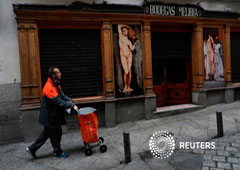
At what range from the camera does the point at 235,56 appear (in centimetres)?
902

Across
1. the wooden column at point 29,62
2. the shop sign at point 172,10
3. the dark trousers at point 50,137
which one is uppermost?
the shop sign at point 172,10

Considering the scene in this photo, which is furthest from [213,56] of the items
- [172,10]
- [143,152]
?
[143,152]

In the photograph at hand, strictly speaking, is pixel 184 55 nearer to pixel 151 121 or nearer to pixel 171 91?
pixel 171 91

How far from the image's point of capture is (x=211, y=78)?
837cm

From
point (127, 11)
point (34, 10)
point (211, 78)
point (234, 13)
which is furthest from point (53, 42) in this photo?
point (234, 13)

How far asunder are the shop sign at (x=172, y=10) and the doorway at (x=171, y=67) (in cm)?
85

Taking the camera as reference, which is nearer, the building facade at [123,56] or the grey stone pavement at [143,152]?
the grey stone pavement at [143,152]

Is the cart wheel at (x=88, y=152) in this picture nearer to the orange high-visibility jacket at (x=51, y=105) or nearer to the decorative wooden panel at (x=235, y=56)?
the orange high-visibility jacket at (x=51, y=105)

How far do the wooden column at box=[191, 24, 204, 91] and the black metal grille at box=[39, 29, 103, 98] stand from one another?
432 centimetres

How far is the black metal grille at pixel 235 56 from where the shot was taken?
29.4ft

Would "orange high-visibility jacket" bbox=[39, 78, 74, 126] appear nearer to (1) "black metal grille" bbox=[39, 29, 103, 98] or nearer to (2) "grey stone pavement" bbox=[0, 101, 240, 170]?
(2) "grey stone pavement" bbox=[0, 101, 240, 170]

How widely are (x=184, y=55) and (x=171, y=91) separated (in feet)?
5.72

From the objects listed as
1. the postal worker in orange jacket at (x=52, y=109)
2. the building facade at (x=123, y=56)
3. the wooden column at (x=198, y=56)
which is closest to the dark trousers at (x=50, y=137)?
the postal worker in orange jacket at (x=52, y=109)
